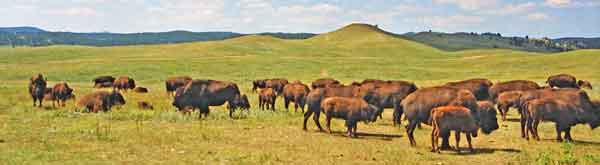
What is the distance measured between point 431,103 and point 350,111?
2632mm

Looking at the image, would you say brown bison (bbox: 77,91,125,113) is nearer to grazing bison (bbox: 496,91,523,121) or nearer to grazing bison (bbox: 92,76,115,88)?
grazing bison (bbox: 496,91,523,121)

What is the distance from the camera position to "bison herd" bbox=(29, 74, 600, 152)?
18250 millimetres

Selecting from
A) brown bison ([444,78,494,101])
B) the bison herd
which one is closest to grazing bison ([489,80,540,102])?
the bison herd

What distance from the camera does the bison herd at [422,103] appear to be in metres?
18.2

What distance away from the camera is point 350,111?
67.5ft

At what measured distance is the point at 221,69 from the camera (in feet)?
263

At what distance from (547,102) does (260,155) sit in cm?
911

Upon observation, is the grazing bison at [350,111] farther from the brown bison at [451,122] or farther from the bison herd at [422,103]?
the brown bison at [451,122]

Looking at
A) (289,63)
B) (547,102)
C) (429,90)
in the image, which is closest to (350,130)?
(429,90)

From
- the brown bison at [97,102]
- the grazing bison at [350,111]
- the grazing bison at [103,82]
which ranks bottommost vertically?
the grazing bison at [103,82]

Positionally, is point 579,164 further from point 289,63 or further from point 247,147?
point 289,63

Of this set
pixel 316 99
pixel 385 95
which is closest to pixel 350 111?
pixel 316 99

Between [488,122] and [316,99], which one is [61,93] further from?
[488,122]

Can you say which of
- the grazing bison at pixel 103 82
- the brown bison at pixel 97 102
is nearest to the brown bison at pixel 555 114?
the brown bison at pixel 97 102
